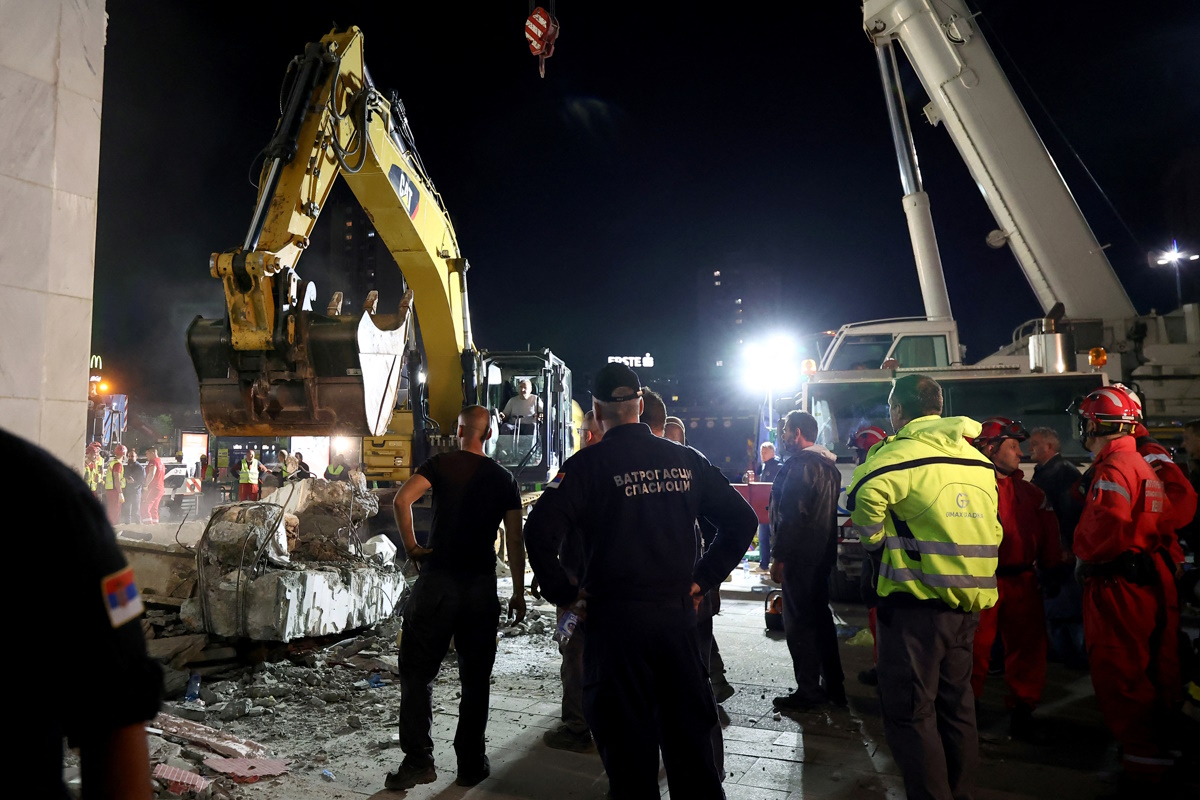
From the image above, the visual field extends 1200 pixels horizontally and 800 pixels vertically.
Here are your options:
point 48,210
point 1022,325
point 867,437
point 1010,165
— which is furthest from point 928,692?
point 1010,165

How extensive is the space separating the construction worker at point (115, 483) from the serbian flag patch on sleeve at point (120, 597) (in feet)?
56.2

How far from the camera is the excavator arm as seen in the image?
5.78 metres

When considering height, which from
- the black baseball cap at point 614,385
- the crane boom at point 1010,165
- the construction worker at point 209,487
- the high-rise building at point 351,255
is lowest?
the construction worker at point 209,487

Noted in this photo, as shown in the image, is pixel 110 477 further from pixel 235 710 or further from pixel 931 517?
pixel 931 517

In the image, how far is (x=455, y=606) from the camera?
3.92 m

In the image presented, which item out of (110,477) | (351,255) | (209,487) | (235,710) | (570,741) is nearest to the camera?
(570,741)

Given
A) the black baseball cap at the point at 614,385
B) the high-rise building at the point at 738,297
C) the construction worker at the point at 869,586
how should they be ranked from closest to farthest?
the black baseball cap at the point at 614,385
the construction worker at the point at 869,586
the high-rise building at the point at 738,297

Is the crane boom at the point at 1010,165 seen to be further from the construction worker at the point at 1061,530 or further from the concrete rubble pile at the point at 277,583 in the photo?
the concrete rubble pile at the point at 277,583

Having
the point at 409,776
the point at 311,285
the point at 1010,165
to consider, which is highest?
the point at 1010,165

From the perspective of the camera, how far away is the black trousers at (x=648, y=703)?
2693 mm

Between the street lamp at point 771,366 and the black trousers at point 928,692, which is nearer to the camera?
the black trousers at point 928,692

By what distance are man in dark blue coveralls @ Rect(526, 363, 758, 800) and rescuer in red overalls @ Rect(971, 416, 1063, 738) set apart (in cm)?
243

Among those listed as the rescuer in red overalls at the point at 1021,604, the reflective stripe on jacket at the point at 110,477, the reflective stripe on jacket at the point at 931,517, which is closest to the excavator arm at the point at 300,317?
the reflective stripe on jacket at the point at 931,517

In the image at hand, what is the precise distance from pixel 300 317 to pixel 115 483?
12.9 meters
